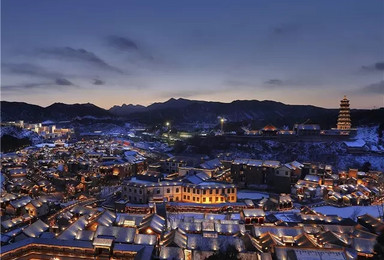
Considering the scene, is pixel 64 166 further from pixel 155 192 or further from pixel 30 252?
pixel 30 252

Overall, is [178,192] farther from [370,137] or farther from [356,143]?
[370,137]

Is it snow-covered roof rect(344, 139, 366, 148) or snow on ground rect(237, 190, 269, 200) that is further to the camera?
snow-covered roof rect(344, 139, 366, 148)

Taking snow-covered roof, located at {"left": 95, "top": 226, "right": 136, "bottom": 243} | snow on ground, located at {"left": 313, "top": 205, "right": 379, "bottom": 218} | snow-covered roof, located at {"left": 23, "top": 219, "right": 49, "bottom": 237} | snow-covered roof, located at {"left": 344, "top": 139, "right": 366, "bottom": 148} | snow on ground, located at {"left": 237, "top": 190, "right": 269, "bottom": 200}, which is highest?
snow-covered roof, located at {"left": 344, "top": 139, "right": 366, "bottom": 148}

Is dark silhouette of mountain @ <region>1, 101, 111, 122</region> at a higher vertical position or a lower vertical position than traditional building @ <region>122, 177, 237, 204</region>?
higher

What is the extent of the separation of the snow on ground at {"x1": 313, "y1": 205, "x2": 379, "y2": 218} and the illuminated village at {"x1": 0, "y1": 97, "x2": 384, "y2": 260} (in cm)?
9

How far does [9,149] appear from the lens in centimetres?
6394

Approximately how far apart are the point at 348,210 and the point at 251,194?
9747 millimetres

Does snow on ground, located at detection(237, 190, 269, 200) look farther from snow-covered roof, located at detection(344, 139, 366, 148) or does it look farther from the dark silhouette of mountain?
the dark silhouette of mountain

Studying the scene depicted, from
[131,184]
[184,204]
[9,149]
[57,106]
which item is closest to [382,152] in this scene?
[184,204]

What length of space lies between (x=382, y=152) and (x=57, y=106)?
17683 cm

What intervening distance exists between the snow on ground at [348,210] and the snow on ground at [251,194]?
244 inches

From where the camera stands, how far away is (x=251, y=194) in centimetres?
3262

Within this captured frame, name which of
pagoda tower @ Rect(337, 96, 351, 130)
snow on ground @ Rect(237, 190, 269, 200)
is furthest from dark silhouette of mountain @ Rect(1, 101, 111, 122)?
snow on ground @ Rect(237, 190, 269, 200)

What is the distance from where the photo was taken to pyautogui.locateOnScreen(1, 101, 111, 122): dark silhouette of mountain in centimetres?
15388
